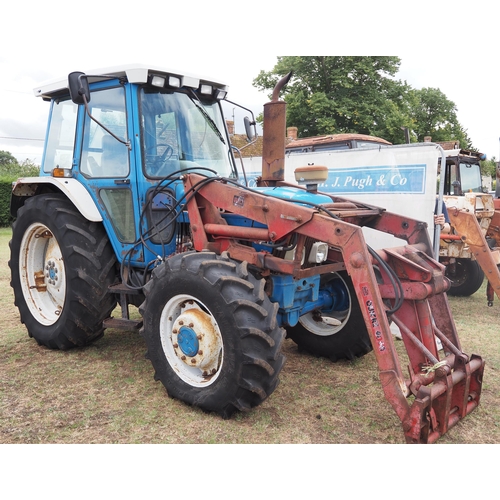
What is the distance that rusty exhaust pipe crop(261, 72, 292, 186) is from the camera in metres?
3.68

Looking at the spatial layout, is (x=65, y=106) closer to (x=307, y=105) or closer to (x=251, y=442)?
(x=251, y=442)

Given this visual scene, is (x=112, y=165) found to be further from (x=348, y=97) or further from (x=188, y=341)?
(x=348, y=97)

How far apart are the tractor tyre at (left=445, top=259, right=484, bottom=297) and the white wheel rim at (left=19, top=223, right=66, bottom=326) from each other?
19.7ft

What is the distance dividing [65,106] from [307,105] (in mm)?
19235

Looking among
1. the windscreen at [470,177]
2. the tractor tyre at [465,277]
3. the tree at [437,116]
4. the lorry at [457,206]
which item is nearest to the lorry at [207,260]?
the lorry at [457,206]

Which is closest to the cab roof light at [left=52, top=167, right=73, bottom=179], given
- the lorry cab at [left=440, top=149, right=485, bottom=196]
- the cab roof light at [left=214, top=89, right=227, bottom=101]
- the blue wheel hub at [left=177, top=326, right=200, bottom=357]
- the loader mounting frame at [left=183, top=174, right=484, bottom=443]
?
the loader mounting frame at [left=183, top=174, right=484, bottom=443]

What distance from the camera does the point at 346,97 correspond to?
72.5ft

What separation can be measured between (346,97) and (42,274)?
20054 mm

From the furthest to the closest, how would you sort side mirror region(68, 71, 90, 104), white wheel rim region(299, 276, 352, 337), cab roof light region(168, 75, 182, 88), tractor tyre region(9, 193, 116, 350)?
white wheel rim region(299, 276, 352, 337), tractor tyre region(9, 193, 116, 350), cab roof light region(168, 75, 182, 88), side mirror region(68, 71, 90, 104)

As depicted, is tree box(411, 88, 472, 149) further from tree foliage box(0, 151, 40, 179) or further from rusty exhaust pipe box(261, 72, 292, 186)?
rusty exhaust pipe box(261, 72, 292, 186)

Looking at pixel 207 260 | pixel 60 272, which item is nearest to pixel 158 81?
pixel 207 260

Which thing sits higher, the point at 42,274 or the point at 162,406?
the point at 42,274

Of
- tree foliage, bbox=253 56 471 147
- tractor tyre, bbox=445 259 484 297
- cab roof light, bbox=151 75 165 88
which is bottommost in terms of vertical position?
tractor tyre, bbox=445 259 484 297

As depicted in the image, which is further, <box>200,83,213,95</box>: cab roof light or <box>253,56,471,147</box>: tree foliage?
<box>253,56,471,147</box>: tree foliage
